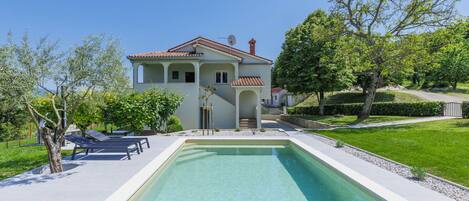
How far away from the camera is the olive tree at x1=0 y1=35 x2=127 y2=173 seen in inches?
271

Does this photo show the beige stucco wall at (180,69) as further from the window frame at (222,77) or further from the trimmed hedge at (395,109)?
the trimmed hedge at (395,109)

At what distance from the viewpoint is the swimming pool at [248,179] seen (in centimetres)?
719

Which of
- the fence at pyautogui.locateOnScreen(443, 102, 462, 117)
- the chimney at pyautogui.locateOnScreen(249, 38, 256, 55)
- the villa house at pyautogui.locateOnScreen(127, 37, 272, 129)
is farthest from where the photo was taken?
the chimney at pyautogui.locateOnScreen(249, 38, 256, 55)

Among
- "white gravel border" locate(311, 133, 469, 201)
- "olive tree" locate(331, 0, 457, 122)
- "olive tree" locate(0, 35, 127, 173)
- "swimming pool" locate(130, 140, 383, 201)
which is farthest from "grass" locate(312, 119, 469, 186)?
"olive tree" locate(0, 35, 127, 173)

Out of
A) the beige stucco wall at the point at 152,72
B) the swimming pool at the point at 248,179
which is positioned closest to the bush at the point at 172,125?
the swimming pool at the point at 248,179

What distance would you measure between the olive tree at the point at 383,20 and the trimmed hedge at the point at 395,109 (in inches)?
233

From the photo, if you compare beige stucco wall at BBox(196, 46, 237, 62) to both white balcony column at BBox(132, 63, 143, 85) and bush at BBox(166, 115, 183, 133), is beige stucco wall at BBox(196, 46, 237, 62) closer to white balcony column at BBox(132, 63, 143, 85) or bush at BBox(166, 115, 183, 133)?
white balcony column at BBox(132, 63, 143, 85)

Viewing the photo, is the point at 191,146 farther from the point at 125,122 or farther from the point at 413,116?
the point at 413,116

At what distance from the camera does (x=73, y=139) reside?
10500 millimetres

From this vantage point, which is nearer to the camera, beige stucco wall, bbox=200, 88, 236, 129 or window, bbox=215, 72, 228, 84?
beige stucco wall, bbox=200, 88, 236, 129

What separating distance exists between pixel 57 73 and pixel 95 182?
3357mm

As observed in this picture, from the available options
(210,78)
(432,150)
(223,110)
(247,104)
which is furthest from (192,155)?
(210,78)

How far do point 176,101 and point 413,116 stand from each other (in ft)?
75.1

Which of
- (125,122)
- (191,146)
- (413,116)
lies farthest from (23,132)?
(413,116)
